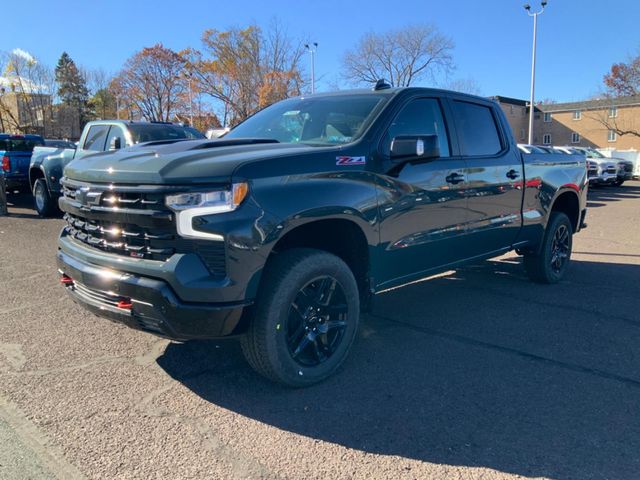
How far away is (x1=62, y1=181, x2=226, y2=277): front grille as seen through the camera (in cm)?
289

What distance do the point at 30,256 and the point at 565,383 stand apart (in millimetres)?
6994

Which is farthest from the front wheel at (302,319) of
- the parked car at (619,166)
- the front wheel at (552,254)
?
the parked car at (619,166)

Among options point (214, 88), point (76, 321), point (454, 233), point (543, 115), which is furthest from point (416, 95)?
point (543, 115)

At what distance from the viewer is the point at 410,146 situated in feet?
12.1

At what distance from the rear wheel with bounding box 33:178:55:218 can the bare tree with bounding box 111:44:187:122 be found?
36.0 metres

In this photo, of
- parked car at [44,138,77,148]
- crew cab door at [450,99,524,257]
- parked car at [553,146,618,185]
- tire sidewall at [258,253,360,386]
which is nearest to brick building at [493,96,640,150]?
parked car at [553,146,618,185]

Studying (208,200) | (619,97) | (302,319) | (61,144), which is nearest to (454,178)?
(302,319)

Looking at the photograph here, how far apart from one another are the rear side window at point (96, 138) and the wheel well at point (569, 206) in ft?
25.2

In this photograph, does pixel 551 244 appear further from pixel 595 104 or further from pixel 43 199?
pixel 595 104

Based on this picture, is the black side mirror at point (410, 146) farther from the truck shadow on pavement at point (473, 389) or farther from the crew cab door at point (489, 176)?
the truck shadow on pavement at point (473, 389)

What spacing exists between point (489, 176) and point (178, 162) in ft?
9.90

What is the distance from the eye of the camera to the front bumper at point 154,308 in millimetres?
2885

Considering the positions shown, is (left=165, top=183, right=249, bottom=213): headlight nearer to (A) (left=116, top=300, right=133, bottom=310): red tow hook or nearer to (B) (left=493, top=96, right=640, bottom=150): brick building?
(A) (left=116, top=300, right=133, bottom=310): red tow hook

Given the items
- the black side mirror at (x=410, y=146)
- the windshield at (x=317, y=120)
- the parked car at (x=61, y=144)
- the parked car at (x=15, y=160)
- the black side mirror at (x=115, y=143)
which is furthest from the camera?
the parked car at (x=61, y=144)
